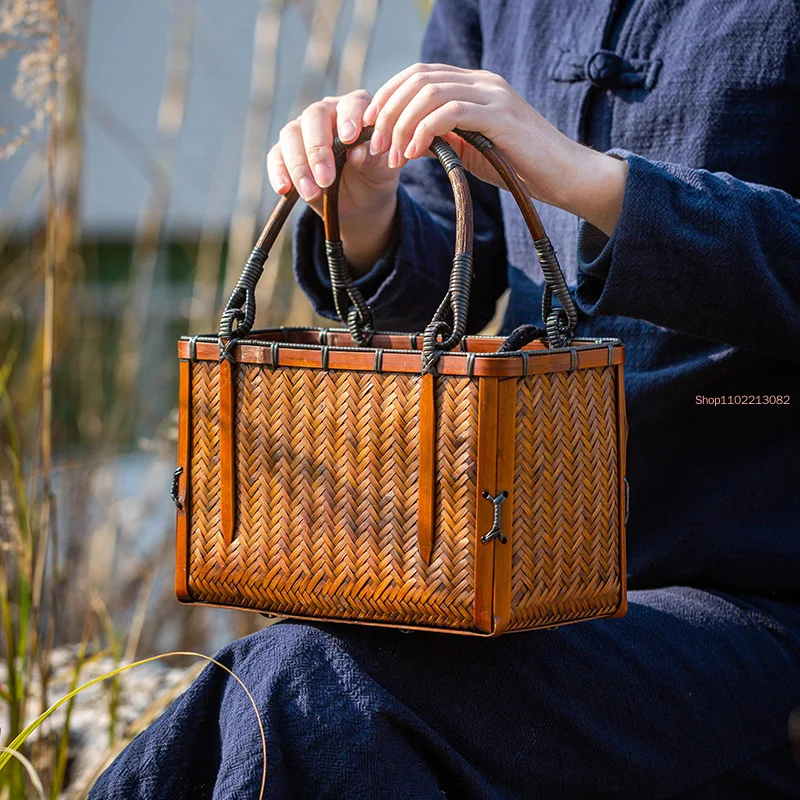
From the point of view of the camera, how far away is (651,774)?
96 cm

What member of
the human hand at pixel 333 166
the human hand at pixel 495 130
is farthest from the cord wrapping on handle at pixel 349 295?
the human hand at pixel 495 130

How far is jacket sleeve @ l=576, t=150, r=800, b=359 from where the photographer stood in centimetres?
94

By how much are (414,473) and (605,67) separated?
57 centimetres

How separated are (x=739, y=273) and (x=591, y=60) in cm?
36

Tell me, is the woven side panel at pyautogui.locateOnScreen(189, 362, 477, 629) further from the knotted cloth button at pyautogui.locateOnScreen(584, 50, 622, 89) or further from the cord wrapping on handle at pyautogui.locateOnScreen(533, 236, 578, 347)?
the knotted cloth button at pyautogui.locateOnScreen(584, 50, 622, 89)

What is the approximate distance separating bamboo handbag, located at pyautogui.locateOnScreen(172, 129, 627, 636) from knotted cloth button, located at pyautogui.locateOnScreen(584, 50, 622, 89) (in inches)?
12.0

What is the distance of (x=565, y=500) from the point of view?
0.87 metres

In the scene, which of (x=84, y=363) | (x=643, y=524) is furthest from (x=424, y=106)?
(x=84, y=363)

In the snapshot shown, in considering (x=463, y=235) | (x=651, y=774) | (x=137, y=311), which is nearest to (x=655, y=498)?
(x=651, y=774)

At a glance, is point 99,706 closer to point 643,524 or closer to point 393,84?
point 643,524

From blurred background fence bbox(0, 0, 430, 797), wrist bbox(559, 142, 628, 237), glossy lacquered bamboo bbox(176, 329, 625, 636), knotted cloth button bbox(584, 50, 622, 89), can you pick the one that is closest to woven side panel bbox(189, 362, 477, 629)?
glossy lacquered bamboo bbox(176, 329, 625, 636)

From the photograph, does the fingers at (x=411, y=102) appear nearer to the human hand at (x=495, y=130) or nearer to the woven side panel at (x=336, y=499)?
the human hand at (x=495, y=130)

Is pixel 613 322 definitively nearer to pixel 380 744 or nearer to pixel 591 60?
pixel 591 60

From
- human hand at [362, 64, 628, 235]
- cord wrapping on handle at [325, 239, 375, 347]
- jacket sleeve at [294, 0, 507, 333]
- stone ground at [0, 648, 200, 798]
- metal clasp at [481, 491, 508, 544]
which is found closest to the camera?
metal clasp at [481, 491, 508, 544]
